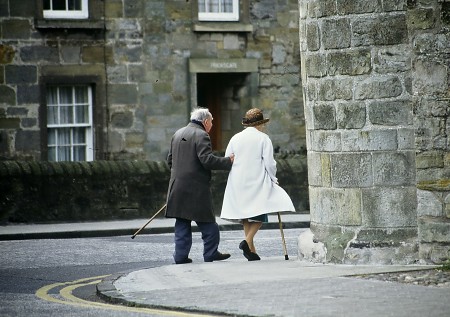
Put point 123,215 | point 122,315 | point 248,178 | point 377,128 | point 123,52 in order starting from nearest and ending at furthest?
point 122,315 → point 377,128 → point 248,178 → point 123,215 → point 123,52

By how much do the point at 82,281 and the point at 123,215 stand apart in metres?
9.38

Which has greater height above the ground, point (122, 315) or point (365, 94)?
point (365, 94)

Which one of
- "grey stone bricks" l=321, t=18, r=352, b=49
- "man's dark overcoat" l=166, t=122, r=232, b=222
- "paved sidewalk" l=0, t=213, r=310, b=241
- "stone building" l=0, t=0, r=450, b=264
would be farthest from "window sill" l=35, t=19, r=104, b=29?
"grey stone bricks" l=321, t=18, r=352, b=49

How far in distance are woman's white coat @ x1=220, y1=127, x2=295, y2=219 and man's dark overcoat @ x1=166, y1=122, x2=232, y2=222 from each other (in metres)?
0.18

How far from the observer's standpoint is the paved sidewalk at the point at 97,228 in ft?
68.0

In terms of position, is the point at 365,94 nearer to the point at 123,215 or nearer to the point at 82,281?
the point at 82,281

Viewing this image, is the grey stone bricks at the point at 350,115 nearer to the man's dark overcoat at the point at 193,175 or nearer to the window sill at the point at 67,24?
the man's dark overcoat at the point at 193,175

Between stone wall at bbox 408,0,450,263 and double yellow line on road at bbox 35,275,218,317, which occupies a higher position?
stone wall at bbox 408,0,450,263

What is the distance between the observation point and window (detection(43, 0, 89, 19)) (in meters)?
27.0

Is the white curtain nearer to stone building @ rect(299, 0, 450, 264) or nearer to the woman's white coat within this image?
the woman's white coat

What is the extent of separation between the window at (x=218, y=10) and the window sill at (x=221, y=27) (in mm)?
121

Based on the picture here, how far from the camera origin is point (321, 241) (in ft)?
46.1

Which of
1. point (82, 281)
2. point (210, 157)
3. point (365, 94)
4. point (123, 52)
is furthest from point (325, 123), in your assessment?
point (123, 52)

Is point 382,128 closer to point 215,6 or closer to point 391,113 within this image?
point 391,113
